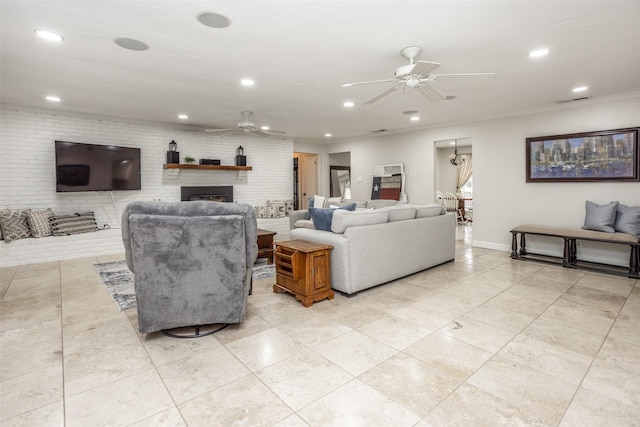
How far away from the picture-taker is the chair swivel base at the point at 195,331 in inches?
103

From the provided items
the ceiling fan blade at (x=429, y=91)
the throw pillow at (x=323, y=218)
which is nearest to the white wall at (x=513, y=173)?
the ceiling fan blade at (x=429, y=91)

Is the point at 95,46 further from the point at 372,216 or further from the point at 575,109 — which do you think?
the point at 575,109

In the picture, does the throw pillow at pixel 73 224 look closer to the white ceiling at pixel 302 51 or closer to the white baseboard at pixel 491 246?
the white ceiling at pixel 302 51

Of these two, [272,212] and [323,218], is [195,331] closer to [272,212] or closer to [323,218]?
[323,218]

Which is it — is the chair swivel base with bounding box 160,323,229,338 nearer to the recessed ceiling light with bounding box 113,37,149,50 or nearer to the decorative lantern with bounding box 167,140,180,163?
the recessed ceiling light with bounding box 113,37,149,50

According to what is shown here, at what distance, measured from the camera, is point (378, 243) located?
372 centimetres

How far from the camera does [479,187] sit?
20.4ft

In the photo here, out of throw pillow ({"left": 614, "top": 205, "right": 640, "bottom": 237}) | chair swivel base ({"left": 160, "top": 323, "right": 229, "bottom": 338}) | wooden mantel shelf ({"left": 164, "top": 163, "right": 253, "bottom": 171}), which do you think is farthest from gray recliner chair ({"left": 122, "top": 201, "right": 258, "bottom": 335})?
throw pillow ({"left": 614, "top": 205, "right": 640, "bottom": 237})

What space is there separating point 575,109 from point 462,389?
5.23 metres

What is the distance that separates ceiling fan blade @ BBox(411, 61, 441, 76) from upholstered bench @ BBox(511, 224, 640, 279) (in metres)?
3.41

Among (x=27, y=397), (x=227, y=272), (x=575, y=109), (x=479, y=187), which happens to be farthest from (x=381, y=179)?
(x=27, y=397)

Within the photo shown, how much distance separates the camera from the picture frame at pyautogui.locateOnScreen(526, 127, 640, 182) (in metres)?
4.65

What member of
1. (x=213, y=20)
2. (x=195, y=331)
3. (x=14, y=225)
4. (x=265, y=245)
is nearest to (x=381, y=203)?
(x=265, y=245)

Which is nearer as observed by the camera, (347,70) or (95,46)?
(95,46)
